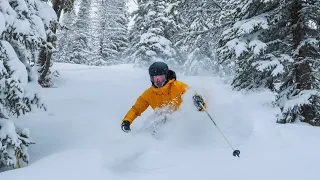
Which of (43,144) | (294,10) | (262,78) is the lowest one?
(43,144)

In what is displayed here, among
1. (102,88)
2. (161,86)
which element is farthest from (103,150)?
(102,88)

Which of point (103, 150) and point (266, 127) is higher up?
point (266, 127)

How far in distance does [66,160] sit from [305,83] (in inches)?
244

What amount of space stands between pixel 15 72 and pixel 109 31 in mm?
34998

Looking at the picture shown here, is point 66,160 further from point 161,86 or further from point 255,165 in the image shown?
point 255,165

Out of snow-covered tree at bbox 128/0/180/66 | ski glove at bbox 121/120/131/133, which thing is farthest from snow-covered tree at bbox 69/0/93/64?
ski glove at bbox 121/120/131/133

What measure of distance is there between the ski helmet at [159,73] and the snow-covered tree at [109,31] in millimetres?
33189

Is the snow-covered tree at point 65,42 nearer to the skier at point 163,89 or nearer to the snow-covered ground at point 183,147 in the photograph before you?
the snow-covered ground at point 183,147

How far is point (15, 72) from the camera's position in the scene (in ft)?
18.9

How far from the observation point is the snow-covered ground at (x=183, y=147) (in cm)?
427

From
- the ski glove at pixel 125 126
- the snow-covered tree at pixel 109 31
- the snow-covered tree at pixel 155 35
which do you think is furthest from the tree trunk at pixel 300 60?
the snow-covered tree at pixel 109 31

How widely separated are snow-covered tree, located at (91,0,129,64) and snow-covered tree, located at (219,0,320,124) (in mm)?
31413

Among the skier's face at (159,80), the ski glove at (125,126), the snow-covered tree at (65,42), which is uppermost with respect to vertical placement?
the skier's face at (159,80)

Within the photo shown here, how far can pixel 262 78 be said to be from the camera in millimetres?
9383
